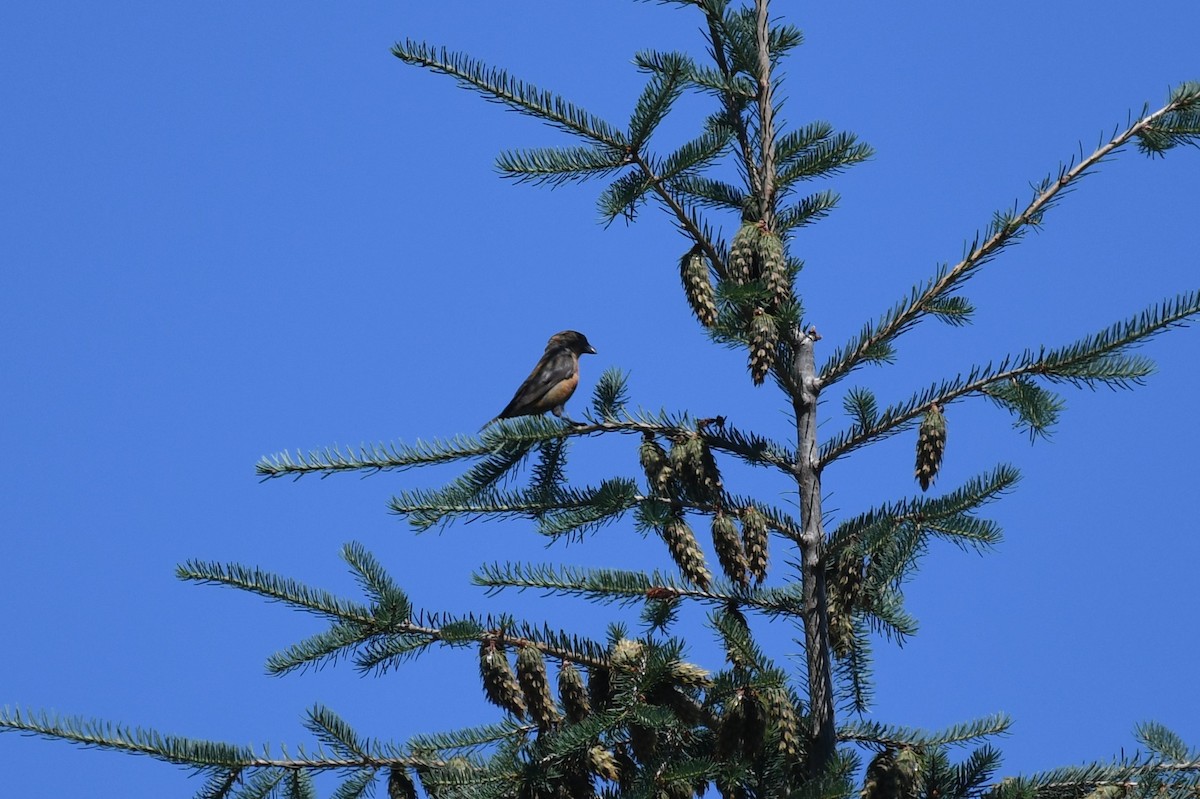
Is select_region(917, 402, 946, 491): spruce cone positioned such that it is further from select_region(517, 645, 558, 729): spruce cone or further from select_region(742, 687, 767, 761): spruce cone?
select_region(517, 645, 558, 729): spruce cone

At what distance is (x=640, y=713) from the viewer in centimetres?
444

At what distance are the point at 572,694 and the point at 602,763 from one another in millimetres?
256

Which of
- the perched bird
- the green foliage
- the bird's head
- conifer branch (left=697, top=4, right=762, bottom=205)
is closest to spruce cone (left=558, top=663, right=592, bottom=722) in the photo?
the green foliage

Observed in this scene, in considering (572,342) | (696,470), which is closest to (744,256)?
(696,470)

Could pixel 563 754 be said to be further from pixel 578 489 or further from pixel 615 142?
pixel 615 142

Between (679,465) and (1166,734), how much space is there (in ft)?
7.39

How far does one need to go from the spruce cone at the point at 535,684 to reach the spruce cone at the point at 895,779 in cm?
113

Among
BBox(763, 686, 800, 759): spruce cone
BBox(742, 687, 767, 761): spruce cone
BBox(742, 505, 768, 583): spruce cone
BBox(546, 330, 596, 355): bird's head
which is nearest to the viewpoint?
BBox(742, 687, 767, 761): spruce cone

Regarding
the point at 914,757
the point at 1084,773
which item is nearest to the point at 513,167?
the point at 914,757

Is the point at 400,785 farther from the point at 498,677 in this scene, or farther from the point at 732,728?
the point at 732,728

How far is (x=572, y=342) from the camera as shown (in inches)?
342

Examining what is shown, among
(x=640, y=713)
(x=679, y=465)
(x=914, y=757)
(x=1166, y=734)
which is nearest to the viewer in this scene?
(x=640, y=713)

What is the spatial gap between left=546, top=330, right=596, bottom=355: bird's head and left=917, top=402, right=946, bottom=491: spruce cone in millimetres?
3784

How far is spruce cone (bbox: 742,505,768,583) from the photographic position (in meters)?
4.89
